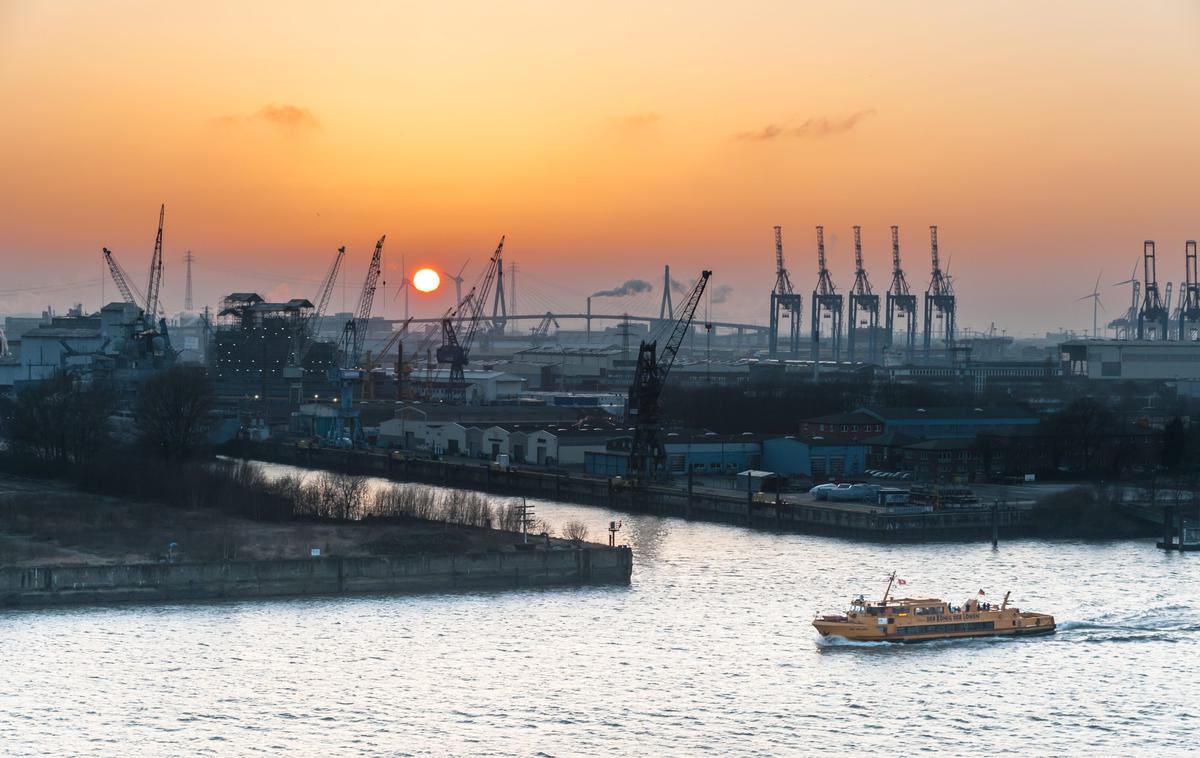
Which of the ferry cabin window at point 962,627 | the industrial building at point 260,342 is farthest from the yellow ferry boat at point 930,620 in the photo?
the industrial building at point 260,342

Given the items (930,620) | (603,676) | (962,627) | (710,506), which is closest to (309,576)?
(603,676)

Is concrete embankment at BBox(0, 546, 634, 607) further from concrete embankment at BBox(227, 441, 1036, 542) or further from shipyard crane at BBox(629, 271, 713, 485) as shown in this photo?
shipyard crane at BBox(629, 271, 713, 485)

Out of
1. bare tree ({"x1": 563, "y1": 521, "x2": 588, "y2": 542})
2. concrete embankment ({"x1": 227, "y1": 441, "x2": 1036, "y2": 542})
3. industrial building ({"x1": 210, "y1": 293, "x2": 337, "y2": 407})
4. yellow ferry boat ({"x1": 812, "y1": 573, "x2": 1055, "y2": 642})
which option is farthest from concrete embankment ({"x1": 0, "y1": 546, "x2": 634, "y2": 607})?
industrial building ({"x1": 210, "y1": 293, "x2": 337, "y2": 407})

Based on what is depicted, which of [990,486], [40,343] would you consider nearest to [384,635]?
[990,486]

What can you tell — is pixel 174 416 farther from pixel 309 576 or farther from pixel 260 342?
pixel 260 342

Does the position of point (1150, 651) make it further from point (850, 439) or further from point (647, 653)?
point (850, 439)
